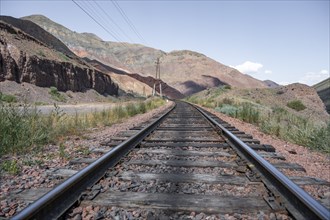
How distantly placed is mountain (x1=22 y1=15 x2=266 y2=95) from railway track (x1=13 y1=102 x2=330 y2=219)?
3860 inches

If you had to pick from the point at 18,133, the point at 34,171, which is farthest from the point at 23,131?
the point at 34,171

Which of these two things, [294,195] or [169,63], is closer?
[294,195]

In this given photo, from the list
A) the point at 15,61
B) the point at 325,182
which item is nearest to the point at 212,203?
the point at 325,182

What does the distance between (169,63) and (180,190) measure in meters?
136

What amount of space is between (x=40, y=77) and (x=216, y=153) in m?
32.2

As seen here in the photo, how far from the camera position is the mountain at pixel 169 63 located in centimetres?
10938

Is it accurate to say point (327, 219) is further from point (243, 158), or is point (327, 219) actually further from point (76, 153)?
point (76, 153)

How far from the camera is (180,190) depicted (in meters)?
3.69

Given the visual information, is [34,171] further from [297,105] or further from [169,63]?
[169,63]

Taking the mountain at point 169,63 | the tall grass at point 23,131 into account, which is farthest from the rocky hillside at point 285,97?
the mountain at point 169,63

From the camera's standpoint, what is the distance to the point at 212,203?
10.6 ft

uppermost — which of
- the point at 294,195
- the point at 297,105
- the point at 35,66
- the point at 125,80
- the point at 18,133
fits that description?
the point at 125,80

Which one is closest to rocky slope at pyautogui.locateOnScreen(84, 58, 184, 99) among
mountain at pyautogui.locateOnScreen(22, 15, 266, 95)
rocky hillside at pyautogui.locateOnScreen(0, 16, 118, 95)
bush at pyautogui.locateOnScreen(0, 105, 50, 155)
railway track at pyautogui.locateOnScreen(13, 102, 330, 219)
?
mountain at pyautogui.locateOnScreen(22, 15, 266, 95)

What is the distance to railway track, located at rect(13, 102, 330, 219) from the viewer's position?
3.01m
